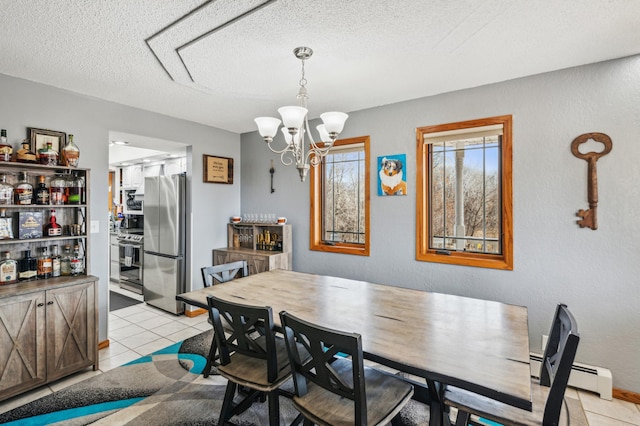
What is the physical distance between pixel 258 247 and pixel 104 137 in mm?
2161

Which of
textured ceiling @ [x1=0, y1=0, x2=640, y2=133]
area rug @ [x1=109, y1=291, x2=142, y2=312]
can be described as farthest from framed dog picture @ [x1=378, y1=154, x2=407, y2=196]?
area rug @ [x1=109, y1=291, x2=142, y2=312]

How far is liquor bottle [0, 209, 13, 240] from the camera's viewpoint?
254cm

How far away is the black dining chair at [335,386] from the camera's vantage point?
1.33 meters

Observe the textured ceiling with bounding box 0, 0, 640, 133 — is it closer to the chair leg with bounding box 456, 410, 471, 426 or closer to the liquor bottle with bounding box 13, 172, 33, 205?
the liquor bottle with bounding box 13, 172, 33, 205

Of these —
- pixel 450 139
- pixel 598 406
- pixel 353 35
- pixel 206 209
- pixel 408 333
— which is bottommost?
pixel 598 406

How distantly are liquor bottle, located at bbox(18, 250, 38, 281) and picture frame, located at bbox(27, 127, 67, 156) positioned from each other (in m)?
0.93

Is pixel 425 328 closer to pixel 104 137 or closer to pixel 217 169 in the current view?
pixel 104 137

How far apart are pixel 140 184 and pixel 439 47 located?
520 cm

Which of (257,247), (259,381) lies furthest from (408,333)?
(257,247)

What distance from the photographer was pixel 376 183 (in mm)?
3508

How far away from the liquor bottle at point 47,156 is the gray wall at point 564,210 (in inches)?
128

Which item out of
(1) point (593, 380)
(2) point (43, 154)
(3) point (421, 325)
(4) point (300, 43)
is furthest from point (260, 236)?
(1) point (593, 380)

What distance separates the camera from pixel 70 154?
2848 mm

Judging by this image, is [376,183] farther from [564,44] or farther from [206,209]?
[206,209]
